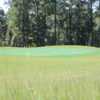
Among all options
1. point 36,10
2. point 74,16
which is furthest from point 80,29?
point 36,10

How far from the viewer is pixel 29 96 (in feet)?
12.5

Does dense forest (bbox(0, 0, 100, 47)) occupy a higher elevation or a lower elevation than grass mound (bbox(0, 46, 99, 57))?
higher

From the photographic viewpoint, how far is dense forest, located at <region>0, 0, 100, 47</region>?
5419 cm

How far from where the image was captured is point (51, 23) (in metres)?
56.4

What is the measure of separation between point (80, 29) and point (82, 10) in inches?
132

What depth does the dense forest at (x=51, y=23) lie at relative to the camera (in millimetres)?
54188

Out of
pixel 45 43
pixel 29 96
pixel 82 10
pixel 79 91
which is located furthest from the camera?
pixel 82 10

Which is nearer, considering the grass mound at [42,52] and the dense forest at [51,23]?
the grass mound at [42,52]

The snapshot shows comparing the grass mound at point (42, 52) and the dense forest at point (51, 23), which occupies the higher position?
the dense forest at point (51, 23)

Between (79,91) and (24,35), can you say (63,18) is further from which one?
(79,91)

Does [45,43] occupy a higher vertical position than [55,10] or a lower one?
lower

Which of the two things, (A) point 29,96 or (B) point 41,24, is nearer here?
(A) point 29,96

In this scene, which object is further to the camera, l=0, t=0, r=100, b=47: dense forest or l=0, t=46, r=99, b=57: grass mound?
l=0, t=0, r=100, b=47: dense forest

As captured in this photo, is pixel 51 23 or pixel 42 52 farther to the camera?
pixel 51 23
